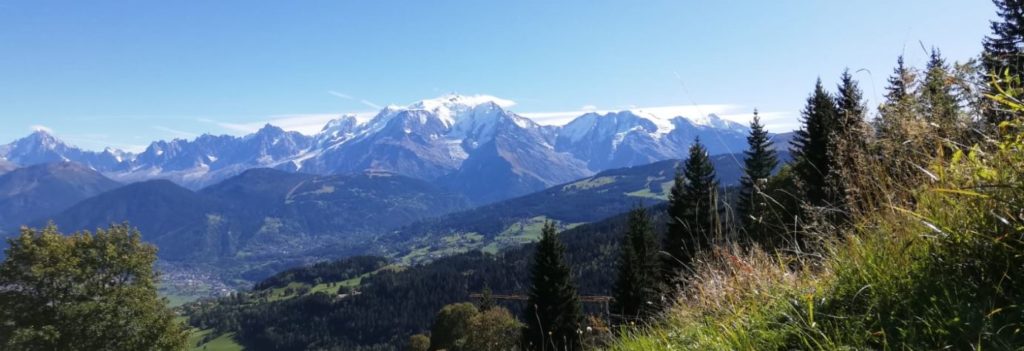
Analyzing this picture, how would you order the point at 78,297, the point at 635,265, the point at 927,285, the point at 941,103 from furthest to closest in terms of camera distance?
1. the point at 635,265
2. the point at 78,297
3. the point at 941,103
4. the point at 927,285

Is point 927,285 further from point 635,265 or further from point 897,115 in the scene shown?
point 635,265

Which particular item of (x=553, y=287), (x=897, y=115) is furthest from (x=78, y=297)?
(x=897, y=115)

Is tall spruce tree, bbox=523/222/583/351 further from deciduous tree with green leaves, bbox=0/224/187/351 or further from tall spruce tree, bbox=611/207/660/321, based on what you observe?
deciduous tree with green leaves, bbox=0/224/187/351

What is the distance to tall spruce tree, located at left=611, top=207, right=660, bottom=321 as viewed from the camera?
1252 inches

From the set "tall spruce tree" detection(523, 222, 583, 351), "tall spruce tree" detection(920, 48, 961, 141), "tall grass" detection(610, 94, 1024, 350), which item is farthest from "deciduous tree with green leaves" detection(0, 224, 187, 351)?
"tall spruce tree" detection(920, 48, 961, 141)

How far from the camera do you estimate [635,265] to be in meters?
34.0

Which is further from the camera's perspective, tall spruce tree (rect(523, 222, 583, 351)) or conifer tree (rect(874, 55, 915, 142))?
tall spruce tree (rect(523, 222, 583, 351))

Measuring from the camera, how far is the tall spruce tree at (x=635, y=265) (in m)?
31.8

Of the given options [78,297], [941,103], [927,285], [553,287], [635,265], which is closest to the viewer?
[927,285]

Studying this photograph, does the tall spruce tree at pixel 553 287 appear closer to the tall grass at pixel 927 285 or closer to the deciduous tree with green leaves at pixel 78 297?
the deciduous tree with green leaves at pixel 78 297

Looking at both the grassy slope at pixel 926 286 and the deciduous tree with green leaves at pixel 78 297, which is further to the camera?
the deciduous tree with green leaves at pixel 78 297

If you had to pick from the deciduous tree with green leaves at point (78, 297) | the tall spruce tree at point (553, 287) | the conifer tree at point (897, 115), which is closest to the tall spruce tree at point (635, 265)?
the tall spruce tree at point (553, 287)

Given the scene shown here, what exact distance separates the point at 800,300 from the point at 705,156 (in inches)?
1708

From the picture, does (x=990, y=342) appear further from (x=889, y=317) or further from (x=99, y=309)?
(x=99, y=309)
